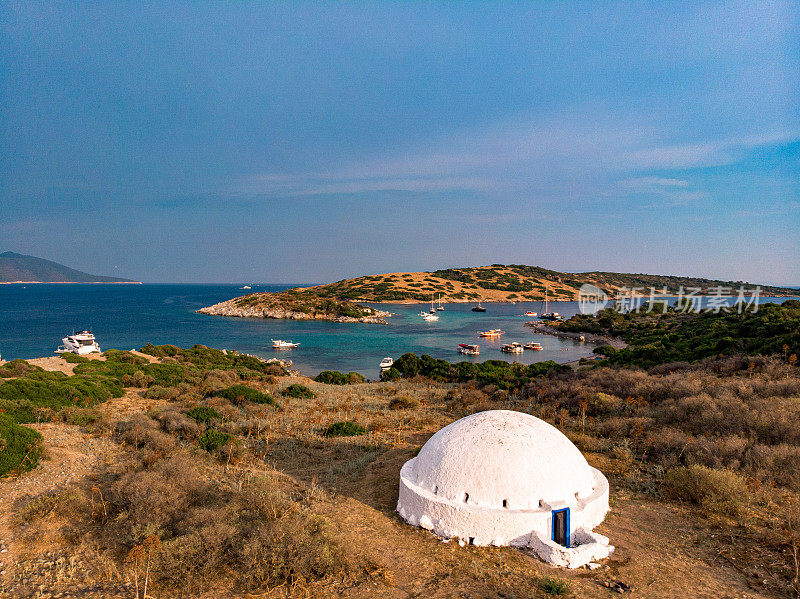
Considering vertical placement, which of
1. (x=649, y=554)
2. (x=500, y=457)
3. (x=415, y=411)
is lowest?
(x=415, y=411)

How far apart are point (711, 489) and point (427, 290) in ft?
426

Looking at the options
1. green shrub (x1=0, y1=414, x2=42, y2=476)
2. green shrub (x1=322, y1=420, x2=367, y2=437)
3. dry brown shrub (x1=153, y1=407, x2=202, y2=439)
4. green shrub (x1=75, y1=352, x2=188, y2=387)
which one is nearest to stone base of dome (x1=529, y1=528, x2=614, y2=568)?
green shrub (x1=322, y1=420, x2=367, y2=437)

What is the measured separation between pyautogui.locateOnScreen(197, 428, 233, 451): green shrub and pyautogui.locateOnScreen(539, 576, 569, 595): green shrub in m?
10.2

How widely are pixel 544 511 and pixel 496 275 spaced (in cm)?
16555

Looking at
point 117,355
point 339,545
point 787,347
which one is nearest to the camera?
point 339,545

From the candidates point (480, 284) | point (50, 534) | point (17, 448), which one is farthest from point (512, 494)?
point (480, 284)

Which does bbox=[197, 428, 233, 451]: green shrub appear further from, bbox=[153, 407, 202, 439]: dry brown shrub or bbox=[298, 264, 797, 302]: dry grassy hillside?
bbox=[298, 264, 797, 302]: dry grassy hillside

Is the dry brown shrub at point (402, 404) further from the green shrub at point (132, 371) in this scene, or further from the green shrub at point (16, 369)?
the green shrub at point (16, 369)

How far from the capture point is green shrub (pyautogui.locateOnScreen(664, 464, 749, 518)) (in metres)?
8.80

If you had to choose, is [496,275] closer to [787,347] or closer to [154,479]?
[787,347]

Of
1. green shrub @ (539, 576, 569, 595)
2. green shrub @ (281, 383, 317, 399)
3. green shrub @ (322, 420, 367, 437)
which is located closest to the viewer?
green shrub @ (539, 576, 569, 595)

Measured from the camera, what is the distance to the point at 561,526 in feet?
25.1

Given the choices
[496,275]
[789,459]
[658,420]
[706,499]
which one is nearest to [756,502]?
[706,499]

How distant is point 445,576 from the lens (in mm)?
6879
